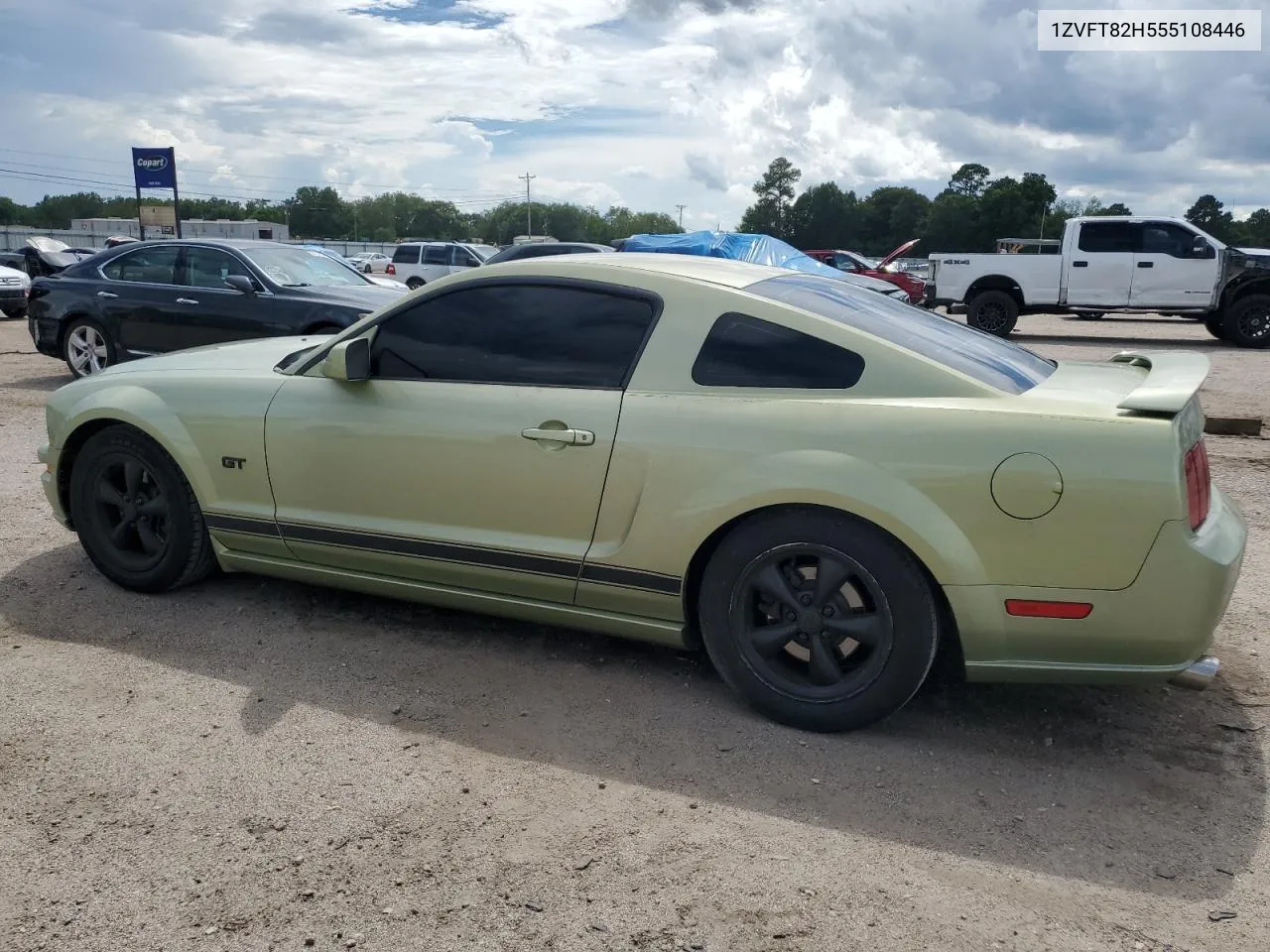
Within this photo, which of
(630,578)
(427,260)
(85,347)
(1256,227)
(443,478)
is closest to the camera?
(630,578)

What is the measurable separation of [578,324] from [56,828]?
2.22 meters

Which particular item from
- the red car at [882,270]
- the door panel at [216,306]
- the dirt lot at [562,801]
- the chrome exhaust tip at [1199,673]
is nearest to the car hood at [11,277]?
the door panel at [216,306]

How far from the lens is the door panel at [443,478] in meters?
3.60

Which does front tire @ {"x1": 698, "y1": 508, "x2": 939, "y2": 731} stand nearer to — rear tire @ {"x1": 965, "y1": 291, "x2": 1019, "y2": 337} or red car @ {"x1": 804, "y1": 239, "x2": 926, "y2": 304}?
rear tire @ {"x1": 965, "y1": 291, "x2": 1019, "y2": 337}

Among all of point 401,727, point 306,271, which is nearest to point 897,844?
point 401,727

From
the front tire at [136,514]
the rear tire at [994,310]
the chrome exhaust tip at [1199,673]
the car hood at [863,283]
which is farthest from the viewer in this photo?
the rear tire at [994,310]

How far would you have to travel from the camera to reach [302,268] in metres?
→ 10.2

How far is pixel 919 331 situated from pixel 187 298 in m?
8.21

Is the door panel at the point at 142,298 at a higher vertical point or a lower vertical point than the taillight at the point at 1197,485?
higher

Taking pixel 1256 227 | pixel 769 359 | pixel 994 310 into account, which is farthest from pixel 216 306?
pixel 1256 227

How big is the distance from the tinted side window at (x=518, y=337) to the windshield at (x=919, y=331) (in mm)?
496

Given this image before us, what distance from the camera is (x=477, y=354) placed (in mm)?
3859

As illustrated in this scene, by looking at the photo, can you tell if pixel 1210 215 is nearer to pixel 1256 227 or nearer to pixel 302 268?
pixel 1256 227

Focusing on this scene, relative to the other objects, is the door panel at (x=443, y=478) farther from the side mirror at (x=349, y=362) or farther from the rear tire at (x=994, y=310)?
the rear tire at (x=994, y=310)
